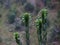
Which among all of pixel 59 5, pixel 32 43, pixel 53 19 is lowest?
pixel 32 43

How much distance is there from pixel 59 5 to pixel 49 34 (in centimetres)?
271

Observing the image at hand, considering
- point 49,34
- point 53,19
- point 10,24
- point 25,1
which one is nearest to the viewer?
point 49,34

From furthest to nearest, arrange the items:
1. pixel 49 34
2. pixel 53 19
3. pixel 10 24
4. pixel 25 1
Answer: pixel 25 1 < pixel 10 24 < pixel 53 19 < pixel 49 34

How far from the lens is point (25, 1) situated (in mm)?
11352

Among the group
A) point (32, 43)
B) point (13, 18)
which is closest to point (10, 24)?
point (13, 18)

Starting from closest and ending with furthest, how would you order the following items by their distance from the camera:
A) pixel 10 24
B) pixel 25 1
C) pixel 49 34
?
1. pixel 49 34
2. pixel 10 24
3. pixel 25 1

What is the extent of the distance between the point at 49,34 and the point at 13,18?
283cm

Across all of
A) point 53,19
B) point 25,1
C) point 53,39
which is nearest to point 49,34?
point 53,39

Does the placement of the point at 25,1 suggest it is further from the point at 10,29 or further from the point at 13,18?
the point at 10,29

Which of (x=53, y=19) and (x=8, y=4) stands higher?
(x=8, y=4)

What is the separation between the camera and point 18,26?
9.46 metres

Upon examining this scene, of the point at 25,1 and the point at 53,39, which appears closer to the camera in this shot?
the point at 53,39

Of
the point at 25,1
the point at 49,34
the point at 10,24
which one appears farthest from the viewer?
the point at 25,1

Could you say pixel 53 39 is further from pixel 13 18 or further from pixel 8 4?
pixel 8 4
